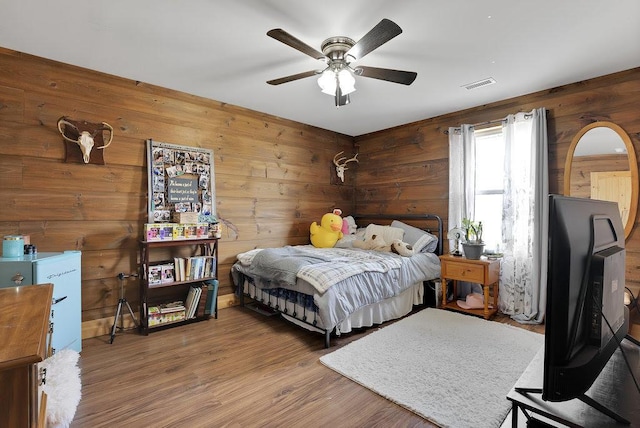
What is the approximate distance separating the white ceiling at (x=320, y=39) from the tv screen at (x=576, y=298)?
171 cm

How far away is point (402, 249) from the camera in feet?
12.0

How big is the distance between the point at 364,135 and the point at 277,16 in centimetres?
323

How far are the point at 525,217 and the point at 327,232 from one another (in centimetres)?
229

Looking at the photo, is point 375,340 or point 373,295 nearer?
point 375,340

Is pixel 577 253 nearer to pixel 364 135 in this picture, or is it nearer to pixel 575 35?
pixel 575 35

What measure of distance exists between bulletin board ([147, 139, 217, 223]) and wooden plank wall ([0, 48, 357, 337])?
0.11 meters

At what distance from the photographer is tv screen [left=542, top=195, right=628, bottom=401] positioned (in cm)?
73

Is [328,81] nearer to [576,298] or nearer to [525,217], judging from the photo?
[576,298]

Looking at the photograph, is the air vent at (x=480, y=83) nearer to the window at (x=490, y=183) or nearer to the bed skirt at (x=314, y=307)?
the window at (x=490, y=183)

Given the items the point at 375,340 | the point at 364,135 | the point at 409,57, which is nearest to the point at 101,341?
the point at 375,340

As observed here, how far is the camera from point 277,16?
2.04 m

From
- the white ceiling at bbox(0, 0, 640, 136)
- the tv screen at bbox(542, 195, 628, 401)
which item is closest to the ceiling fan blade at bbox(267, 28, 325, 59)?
the white ceiling at bbox(0, 0, 640, 136)

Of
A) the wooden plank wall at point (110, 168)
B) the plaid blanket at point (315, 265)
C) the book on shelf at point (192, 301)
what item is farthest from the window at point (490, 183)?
the book on shelf at point (192, 301)

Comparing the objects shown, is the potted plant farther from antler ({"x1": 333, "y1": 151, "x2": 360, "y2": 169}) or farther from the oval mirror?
antler ({"x1": 333, "y1": 151, "x2": 360, "y2": 169})
